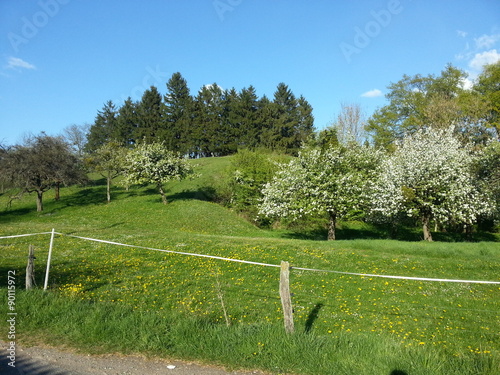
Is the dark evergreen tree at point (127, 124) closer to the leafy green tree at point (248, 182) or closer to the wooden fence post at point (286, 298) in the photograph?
the leafy green tree at point (248, 182)

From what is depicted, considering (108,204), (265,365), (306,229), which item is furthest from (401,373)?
(108,204)

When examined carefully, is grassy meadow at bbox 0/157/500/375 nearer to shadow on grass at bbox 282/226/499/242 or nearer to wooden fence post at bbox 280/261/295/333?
wooden fence post at bbox 280/261/295/333

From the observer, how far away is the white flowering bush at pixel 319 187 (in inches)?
949

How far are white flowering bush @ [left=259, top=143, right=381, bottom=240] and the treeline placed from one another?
151ft

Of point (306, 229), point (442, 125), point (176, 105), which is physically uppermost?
point (176, 105)

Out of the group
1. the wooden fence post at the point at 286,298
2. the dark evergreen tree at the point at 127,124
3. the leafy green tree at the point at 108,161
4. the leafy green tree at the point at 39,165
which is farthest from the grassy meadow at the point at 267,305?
the dark evergreen tree at the point at 127,124

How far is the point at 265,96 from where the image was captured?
9125 centimetres

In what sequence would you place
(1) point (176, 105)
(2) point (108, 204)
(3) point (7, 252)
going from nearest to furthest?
(3) point (7, 252) < (2) point (108, 204) < (1) point (176, 105)

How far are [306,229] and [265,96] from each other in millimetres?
62739

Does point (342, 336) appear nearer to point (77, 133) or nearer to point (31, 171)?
point (31, 171)

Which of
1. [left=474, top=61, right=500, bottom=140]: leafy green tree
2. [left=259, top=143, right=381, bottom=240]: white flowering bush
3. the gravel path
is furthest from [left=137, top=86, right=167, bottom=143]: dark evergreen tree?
the gravel path

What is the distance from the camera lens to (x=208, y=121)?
81.0 meters

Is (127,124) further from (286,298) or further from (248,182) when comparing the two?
(286,298)

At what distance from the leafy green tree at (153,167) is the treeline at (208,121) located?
104 ft
